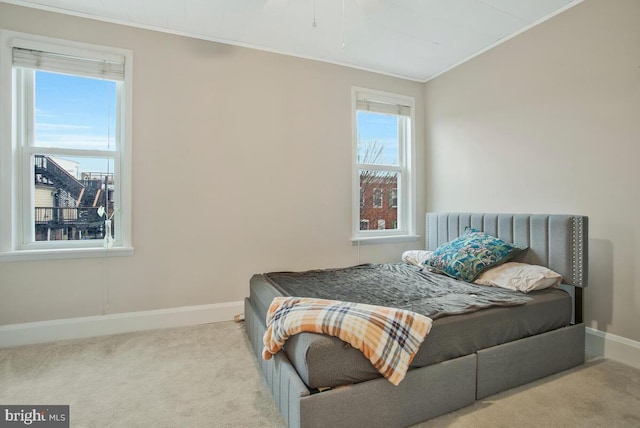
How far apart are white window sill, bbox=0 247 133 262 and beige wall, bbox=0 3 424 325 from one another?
6 cm

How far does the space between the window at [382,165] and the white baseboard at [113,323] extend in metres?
1.68

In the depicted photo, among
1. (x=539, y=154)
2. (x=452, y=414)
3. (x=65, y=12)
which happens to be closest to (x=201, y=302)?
(x=452, y=414)

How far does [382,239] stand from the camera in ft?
12.1

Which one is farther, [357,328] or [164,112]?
[164,112]

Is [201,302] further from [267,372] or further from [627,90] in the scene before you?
[627,90]

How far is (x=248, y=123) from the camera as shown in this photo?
312 centimetres

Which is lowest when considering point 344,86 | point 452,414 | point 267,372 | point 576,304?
point 452,414

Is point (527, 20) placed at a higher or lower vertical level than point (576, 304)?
higher

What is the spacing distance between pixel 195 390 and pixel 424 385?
1.30 metres

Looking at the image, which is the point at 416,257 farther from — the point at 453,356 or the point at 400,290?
the point at 453,356

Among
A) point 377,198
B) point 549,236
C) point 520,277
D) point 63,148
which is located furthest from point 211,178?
point 549,236

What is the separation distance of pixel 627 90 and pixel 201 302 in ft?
12.3

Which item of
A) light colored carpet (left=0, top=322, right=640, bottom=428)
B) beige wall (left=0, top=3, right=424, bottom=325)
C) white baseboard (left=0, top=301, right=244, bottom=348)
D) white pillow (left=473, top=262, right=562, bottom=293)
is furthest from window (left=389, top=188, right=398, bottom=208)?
light colored carpet (left=0, top=322, right=640, bottom=428)

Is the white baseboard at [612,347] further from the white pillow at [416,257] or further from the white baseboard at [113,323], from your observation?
the white baseboard at [113,323]
